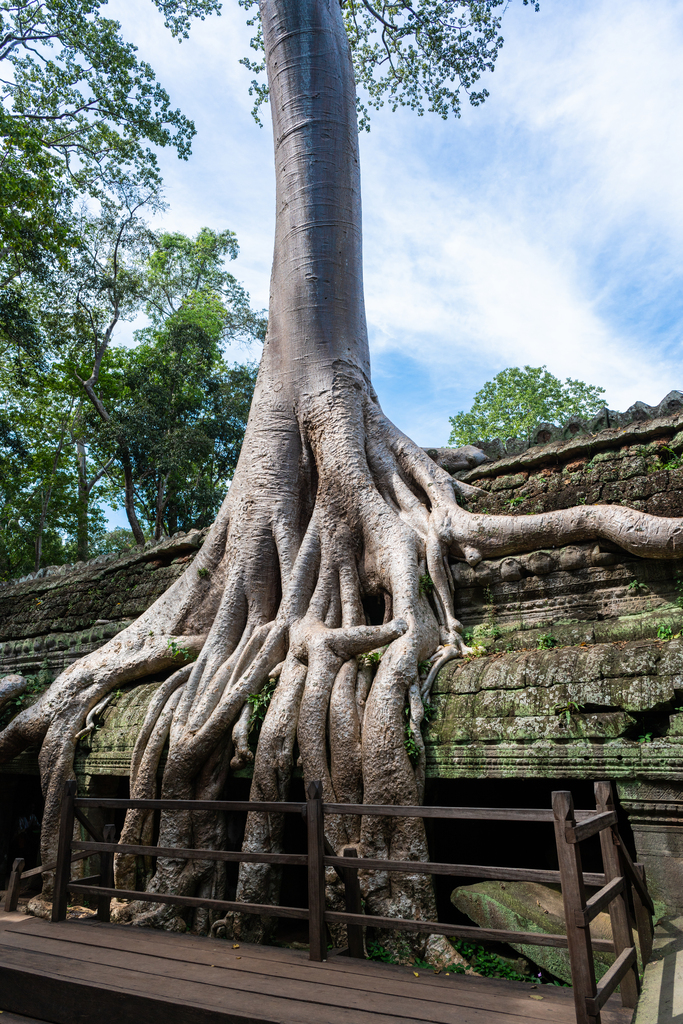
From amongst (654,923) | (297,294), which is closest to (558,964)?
(654,923)

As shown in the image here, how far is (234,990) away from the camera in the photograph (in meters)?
2.42

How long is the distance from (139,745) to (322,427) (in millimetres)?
2640

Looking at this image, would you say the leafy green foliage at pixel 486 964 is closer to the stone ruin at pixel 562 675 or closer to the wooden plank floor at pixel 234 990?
the stone ruin at pixel 562 675

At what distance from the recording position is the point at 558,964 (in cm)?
286

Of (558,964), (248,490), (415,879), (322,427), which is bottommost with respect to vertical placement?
(558,964)

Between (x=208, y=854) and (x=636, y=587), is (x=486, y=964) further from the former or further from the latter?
(x=636, y=587)

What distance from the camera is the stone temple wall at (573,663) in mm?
3027

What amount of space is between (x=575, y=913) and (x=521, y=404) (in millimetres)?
20406

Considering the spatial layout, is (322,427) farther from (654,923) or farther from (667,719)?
(654,923)

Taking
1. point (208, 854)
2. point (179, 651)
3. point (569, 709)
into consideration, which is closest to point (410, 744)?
point (569, 709)

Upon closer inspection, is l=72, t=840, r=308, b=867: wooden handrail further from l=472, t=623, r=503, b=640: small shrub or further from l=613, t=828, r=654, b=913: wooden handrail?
l=472, t=623, r=503, b=640: small shrub

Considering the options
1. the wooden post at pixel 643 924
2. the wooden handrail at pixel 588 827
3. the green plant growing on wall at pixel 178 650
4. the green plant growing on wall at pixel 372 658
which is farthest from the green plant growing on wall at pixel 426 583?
the wooden handrail at pixel 588 827

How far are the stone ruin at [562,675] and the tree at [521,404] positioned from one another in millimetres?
16163

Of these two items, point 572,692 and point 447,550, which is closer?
point 572,692
